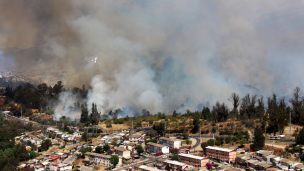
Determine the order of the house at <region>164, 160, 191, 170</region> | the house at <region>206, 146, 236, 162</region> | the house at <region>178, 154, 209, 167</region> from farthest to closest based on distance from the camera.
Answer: the house at <region>206, 146, 236, 162</region>
the house at <region>178, 154, 209, 167</region>
the house at <region>164, 160, 191, 170</region>

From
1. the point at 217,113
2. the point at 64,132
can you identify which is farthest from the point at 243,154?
the point at 64,132

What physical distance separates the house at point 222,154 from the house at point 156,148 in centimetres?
504

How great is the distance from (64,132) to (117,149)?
605 inches

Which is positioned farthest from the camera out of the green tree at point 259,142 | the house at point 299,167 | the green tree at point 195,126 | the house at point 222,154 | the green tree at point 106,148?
the green tree at point 195,126

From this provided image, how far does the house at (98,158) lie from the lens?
2670 centimetres

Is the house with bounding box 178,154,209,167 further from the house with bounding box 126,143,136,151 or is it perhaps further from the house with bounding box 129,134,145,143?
the house with bounding box 129,134,145,143

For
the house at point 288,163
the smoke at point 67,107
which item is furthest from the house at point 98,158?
the smoke at point 67,107

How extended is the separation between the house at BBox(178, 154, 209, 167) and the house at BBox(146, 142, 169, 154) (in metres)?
3.68

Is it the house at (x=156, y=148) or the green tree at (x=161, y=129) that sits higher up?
the green tree at (x=161, y=129)

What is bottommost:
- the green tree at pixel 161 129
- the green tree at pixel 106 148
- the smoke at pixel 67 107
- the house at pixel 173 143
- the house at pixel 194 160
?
the house at pixel 194 160

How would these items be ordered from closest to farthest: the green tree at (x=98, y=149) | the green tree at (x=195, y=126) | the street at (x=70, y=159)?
the street at (x=70, y=159)
the green tree at (x=98, y=149)
the green tree at (x=195, y=126)

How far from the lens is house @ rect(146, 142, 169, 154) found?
2962cm

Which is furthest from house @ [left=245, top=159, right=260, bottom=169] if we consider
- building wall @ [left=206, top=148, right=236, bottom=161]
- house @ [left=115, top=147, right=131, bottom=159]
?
house @ [left=115, top=147, right=131, bottom=159]

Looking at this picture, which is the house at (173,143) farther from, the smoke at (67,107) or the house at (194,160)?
the smoke at (67,107)
